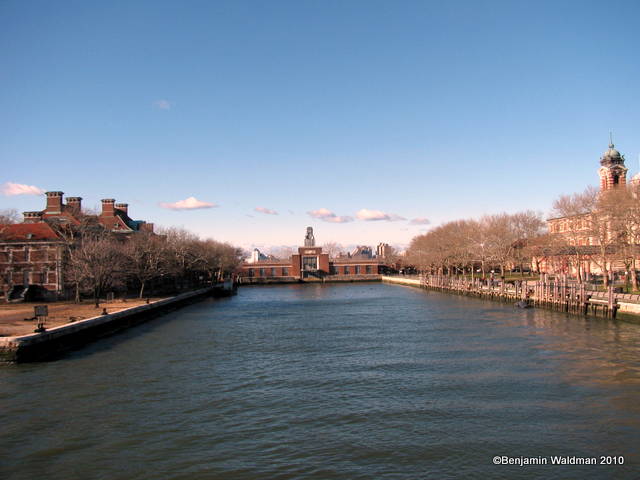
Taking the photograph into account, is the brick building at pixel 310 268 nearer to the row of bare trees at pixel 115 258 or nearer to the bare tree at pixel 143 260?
the row of bare trees at pixel 115 258

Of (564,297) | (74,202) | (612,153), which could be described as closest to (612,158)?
(612,153)

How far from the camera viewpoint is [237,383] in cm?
1984

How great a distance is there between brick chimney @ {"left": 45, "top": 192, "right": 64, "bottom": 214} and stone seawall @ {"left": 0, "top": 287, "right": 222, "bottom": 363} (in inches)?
1213

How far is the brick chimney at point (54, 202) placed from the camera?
66.8 metres

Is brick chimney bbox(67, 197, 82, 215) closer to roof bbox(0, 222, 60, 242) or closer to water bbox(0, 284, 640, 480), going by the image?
roof bbox(0, 222, 60, 242)

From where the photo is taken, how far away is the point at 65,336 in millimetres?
27594

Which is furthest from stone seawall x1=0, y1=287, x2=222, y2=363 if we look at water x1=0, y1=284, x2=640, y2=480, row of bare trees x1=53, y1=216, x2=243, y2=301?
row of bare trees x1=53, y1=216, x2=243, y2=301

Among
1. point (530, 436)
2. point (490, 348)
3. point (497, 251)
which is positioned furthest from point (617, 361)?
point (497, 251)

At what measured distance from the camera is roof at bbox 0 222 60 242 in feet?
168

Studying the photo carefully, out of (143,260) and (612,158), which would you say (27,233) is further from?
(612,158)

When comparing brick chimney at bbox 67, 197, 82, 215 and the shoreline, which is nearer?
the shoreline

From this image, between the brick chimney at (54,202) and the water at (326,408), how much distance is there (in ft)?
143

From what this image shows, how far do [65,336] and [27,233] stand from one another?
29.9 meters

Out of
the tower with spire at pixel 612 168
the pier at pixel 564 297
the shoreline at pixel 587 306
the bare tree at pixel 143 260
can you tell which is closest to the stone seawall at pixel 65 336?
the bare tree at pixel 143 260
